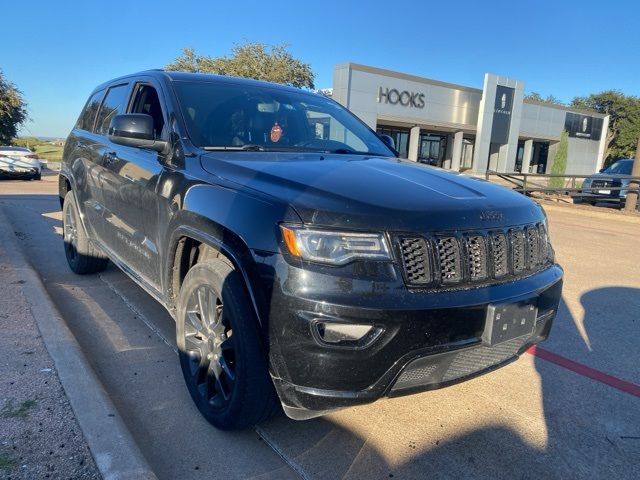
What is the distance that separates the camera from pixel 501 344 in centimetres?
246

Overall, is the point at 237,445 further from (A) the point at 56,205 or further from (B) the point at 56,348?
(A) the point at 56,205

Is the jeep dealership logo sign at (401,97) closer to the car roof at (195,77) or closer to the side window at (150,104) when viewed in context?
the car roof at (195,77)

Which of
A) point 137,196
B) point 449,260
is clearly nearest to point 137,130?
point 137,196

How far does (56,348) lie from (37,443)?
106 centimetres

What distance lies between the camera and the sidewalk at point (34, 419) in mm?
2154

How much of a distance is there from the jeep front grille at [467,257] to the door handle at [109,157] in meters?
2.82

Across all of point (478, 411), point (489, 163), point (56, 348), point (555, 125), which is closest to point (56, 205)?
point (56, 348)

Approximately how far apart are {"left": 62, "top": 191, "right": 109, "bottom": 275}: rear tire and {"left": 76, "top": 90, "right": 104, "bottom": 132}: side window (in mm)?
744

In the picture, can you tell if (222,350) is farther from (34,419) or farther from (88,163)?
(88,163)

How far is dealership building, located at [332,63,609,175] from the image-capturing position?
28.0 metres

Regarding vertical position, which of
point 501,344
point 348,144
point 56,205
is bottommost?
point 56,205

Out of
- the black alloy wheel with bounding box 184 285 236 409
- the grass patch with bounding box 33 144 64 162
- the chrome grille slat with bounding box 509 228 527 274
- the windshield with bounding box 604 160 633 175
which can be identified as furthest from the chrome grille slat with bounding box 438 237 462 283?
the grass patch with bounding box 33 144 64 162

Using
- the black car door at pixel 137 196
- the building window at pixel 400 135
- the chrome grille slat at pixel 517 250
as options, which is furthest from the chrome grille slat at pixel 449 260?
the building window at pixel 400 135

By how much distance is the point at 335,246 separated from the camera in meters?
2.14
